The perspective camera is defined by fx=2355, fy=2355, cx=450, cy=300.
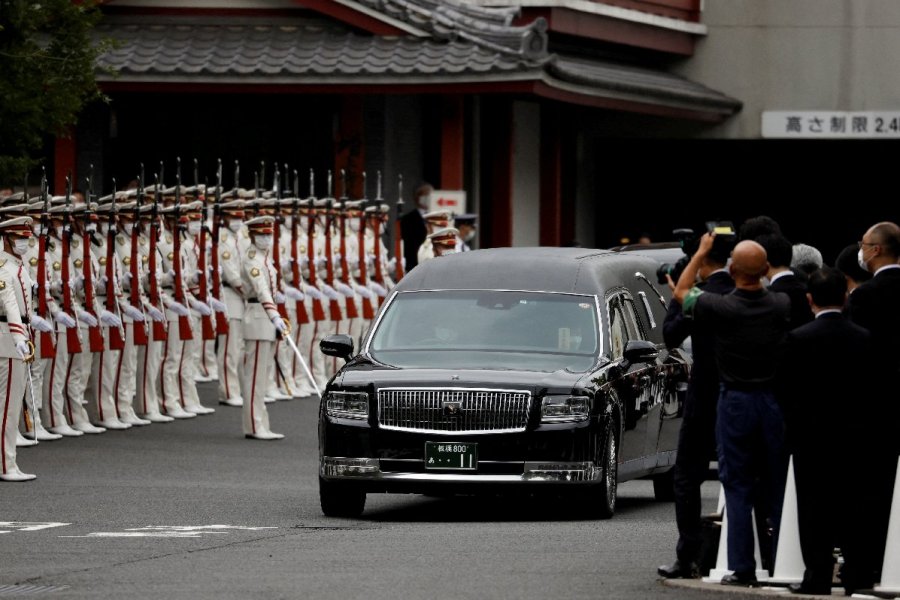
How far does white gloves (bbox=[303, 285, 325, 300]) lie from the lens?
26.3 m

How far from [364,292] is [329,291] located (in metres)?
0.98

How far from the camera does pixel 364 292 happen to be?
27734 millimetres

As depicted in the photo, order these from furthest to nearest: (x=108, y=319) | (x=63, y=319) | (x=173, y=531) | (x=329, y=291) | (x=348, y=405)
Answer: (x=329, y=291) → (x=108, y=319) → (x=63, y=319) → (x=348, y=405) → (x=173, y=531)

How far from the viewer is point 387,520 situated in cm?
1506

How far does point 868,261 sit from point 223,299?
12.5 meters

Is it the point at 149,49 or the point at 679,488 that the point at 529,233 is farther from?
the point at 679,488

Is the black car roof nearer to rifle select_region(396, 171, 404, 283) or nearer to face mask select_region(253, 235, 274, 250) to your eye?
face mask select_region(253, 235, 274, 250)

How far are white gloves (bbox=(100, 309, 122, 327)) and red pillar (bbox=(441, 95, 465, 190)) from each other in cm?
891

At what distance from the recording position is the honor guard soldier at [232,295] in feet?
74.6

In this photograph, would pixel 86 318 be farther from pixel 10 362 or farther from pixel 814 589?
pixel 814 589

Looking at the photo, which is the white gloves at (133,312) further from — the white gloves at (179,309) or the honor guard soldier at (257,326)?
the honor guard soldier at (257,326)

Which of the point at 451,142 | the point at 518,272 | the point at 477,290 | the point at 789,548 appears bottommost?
the point at 789,548

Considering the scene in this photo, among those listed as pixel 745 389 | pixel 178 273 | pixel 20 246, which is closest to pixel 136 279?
pixel 178 273

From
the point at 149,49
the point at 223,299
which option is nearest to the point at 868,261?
the point at 223,299
